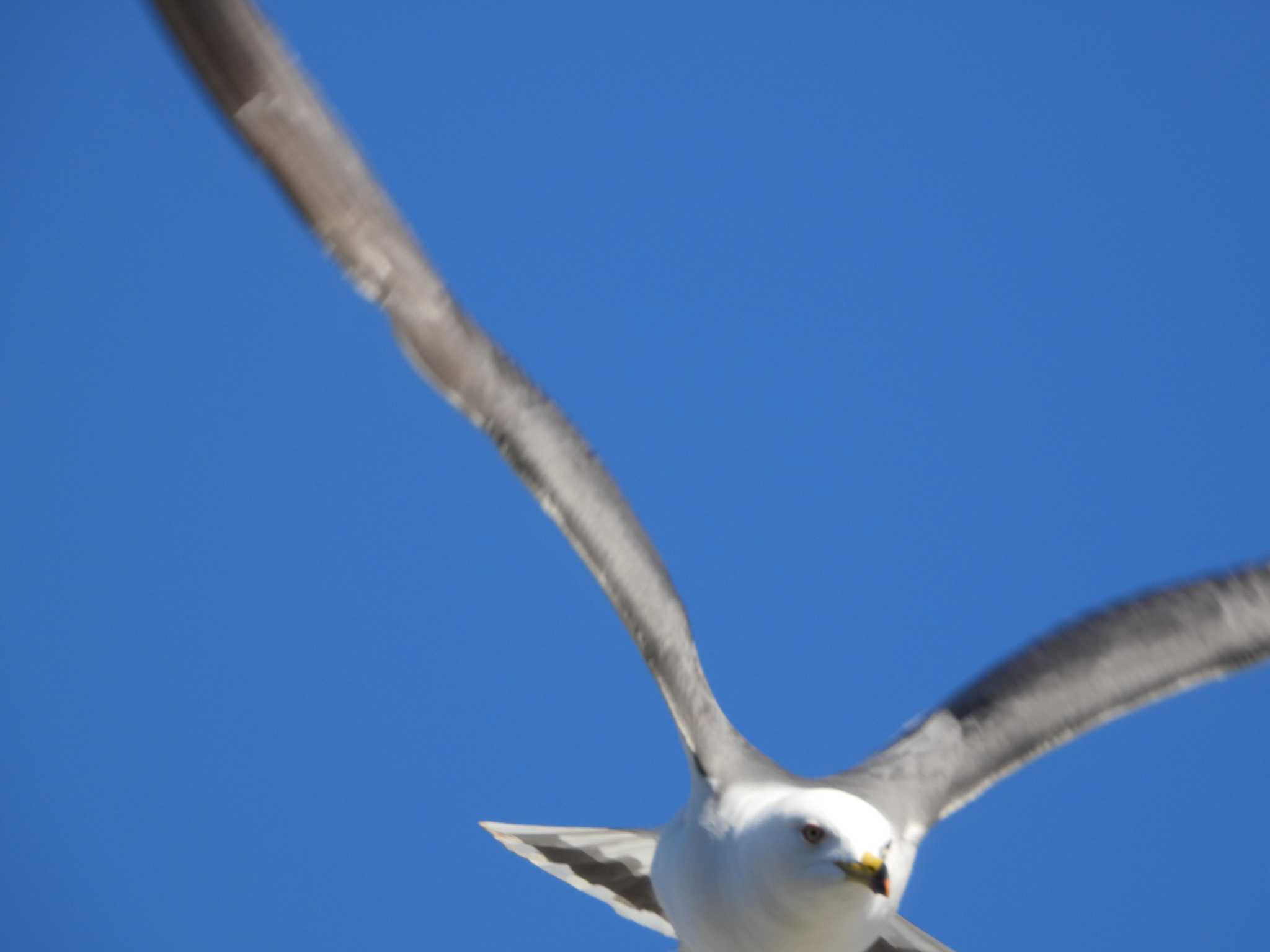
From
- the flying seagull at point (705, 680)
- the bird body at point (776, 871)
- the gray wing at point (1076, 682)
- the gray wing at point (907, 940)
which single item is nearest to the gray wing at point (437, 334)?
the flying seagull at point (705, 680)

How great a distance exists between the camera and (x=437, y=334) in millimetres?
5945

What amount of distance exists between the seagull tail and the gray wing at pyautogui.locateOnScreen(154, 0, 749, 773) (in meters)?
0.90

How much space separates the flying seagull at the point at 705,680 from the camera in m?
5.57

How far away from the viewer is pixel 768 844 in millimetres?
5773

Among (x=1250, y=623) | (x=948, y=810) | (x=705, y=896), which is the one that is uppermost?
(x=1250, y=623)

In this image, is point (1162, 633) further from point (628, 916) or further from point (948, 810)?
point (628, 916)

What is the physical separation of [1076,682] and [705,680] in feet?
3.93

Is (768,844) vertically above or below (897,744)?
below

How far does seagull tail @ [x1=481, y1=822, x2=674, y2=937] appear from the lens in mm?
7078

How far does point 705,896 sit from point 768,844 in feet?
1.20

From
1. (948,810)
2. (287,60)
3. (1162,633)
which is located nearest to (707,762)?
(948,810)

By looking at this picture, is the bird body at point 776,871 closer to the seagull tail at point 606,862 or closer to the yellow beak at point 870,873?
the yellow beak at point 870,873

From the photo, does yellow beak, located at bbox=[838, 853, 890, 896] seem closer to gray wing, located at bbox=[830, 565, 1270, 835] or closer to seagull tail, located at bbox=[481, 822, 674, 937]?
gray wing, located at bbox=[830, 565, 1270, 835]

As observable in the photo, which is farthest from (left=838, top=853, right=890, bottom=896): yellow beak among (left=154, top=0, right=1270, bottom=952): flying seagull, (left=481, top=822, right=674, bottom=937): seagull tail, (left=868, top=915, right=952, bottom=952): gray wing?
(left=481, top=822, right=674, bottom=937): seagull tail
